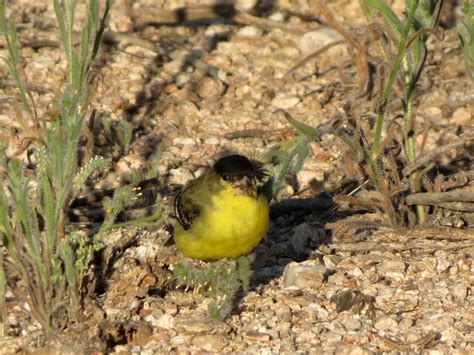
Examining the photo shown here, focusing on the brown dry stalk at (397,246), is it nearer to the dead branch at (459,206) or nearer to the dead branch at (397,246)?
the dead branch at (397,246)

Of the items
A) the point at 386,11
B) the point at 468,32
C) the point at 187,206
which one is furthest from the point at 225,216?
the point at 468,32

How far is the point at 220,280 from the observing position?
5945mm

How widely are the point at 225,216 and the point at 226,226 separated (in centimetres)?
7

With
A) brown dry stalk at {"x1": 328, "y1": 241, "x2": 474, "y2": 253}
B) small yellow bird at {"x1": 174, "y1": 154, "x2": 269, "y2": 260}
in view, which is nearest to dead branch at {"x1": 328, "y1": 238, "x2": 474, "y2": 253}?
brown dry stalk at {"x1": 328, "y1": 241, "x2": 474, "y2": 253}

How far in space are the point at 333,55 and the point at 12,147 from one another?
2976 mm

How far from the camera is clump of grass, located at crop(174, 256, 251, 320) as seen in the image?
19.2ft

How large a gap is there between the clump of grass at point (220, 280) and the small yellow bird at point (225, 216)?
0.19m

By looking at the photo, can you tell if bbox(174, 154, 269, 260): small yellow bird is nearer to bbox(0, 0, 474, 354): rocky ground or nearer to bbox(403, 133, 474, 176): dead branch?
bbox(0, 0, 474, 354): rocky ground

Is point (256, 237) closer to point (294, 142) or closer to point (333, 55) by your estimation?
point (294, 142)

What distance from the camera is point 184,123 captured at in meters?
8.27

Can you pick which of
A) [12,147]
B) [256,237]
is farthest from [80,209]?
[256,237]

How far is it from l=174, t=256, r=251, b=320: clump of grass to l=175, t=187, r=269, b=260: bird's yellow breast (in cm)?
17

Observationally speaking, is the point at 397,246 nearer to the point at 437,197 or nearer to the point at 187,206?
the point at 437,197

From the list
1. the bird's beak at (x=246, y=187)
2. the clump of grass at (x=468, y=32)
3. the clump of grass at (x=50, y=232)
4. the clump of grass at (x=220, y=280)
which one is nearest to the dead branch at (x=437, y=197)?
the clump of grass at (x=468, y=32)
